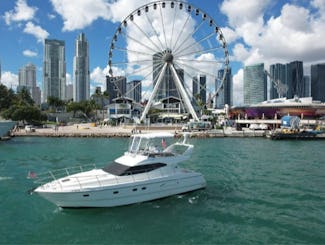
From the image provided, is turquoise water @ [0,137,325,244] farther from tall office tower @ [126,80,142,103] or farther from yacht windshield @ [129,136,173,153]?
tall office tower @ [126,80,142,103]

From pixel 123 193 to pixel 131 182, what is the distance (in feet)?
2.61

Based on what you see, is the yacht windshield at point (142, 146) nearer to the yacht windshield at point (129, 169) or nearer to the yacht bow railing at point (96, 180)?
the yacht windshield at point (129, 169)

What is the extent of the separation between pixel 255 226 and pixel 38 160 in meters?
30.0

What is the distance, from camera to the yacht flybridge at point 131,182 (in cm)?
1812

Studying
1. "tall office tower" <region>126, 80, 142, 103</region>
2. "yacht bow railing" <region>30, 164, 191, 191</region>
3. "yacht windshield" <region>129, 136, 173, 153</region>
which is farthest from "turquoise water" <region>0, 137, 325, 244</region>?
"tall office tower" <region>126, 80, 142, 103</region>

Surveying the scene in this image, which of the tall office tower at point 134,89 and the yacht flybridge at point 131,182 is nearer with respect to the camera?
the yacht flybridge at point 131,182

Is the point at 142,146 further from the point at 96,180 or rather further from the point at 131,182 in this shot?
the point at 96,180

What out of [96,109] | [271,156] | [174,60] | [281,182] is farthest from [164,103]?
[281,182]

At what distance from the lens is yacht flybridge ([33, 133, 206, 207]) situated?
1812cm

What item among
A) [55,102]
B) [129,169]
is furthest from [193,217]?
[55,102]

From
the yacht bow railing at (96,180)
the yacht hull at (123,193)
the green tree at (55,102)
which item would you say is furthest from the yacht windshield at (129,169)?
the green tree at (55,102)

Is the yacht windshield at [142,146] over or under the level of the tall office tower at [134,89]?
under

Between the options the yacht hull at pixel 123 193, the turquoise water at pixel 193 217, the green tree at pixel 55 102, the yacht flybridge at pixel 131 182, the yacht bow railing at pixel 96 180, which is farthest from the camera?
the green tree at pixel 55 102

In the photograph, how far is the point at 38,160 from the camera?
39188 mm
